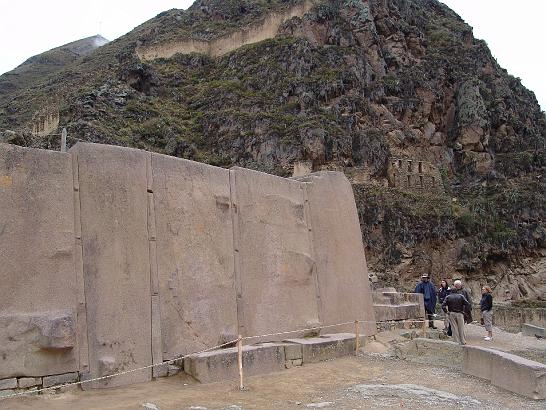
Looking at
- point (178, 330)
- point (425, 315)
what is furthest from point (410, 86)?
point (178, 330)

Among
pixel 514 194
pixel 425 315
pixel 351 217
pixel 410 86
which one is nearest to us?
pixel 351 217

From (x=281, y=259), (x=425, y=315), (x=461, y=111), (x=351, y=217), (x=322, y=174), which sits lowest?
(x=425, y=315)

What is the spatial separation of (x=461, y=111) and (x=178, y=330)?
51695mm

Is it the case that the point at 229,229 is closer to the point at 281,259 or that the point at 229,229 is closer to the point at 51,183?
the point at 281,259

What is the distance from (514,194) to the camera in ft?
158

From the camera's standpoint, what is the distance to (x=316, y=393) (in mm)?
7258

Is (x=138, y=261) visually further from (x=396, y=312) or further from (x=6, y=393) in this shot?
(x=396, y=312)

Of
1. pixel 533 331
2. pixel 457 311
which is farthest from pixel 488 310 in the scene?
pixel 457 311

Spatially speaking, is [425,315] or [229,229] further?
[425,315]

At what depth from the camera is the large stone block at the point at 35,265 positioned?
252 inches

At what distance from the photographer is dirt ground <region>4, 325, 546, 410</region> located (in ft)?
21.1

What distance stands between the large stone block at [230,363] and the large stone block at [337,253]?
219cm

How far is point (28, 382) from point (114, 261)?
1.61 metres

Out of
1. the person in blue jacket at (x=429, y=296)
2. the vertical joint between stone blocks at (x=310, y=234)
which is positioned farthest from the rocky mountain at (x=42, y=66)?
the vertical joint between stone blocks at (x=310, y=234)
